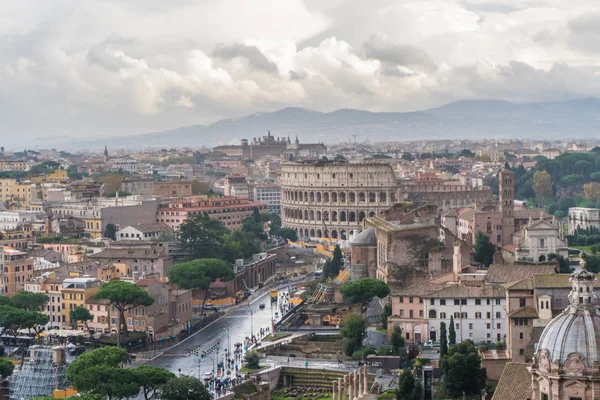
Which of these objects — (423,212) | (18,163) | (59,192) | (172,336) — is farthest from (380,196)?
(18,163)

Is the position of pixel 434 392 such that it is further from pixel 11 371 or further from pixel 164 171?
pixel 164 171

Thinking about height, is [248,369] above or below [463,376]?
below

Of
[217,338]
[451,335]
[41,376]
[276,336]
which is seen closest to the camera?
[41,376]

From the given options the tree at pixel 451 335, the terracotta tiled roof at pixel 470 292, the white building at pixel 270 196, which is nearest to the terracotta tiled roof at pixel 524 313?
the tree at pixel 451 335

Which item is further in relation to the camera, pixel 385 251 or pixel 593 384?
pixel 385 251

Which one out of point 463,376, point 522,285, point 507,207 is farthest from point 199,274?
point 463,376

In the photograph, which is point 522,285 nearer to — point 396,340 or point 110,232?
point 396,340

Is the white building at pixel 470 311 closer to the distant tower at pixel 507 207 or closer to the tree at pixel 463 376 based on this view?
the tree at pixel 463 376
